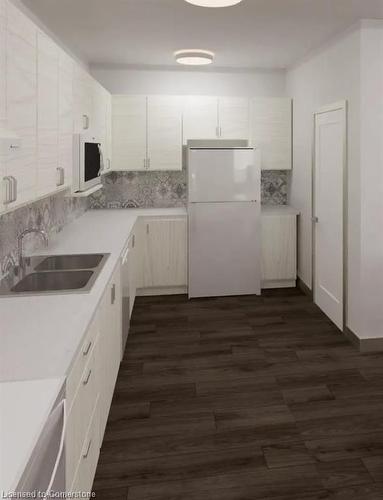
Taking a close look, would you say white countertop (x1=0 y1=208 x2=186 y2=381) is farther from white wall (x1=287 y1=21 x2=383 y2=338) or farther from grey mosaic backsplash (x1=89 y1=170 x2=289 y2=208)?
grey mosaic backsplash (x1=89 y1=170 x2=289 y2=208)

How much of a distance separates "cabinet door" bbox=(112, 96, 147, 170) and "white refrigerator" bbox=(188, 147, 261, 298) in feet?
2.51

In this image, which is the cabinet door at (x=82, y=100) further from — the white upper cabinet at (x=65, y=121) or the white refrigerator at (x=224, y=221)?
the white refrigerator at (x=224, y=221)

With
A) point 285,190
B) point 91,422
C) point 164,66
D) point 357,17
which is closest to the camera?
point 91,422

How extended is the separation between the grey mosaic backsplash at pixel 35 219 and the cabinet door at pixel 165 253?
2.76 ft

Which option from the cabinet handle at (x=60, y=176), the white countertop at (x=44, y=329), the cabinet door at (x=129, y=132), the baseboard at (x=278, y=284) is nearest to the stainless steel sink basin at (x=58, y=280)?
the white countertop at (x=44, y=329)

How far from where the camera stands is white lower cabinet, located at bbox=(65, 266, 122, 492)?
61.9 inches

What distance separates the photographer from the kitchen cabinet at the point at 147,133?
17.0 ft

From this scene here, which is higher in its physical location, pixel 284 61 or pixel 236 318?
pixel 284 61

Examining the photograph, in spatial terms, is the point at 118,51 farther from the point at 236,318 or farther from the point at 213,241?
the point at 236,318

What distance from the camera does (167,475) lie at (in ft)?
7.34

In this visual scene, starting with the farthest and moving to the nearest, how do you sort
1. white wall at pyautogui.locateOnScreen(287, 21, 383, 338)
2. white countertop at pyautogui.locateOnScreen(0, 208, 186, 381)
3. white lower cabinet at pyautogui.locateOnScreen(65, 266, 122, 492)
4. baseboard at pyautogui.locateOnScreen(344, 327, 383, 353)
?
baseboard at pyautogui.locateOnScreen(344, 327, 383, 353), white wall at pyautogui.locateOnScreen(287, 21, 383, 338), white lower cabinet at pyautogui.locateOnScreen(65, 266, 122, 492), white countertop at pyautogui.locateOnScreen(0, 208, 186, 381)

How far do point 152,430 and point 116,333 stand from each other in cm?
64

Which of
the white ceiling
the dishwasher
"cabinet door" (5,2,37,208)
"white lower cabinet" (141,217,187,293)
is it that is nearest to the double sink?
"cabinet door" (5,2,37,208)

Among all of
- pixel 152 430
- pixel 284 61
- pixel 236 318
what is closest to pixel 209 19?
pixel 284 61
